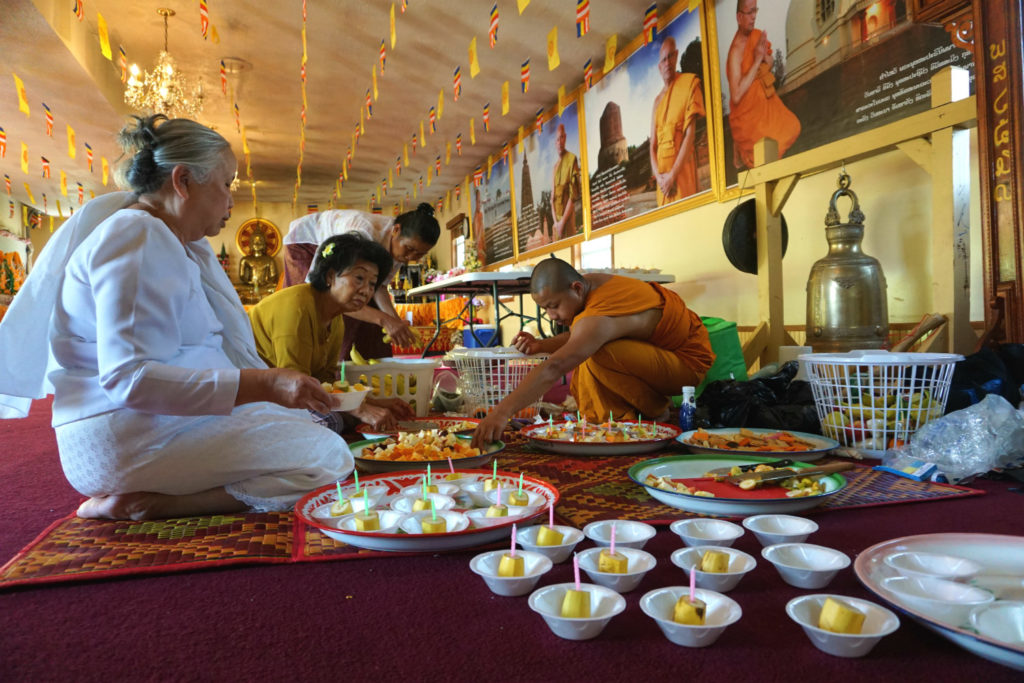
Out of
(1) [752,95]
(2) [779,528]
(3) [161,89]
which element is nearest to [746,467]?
(2) [779,528]

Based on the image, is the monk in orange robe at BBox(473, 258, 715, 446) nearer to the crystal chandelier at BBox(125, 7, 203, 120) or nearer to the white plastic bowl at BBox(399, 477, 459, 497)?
the white plastic bowl at BBox(399, 477, 459, 497)

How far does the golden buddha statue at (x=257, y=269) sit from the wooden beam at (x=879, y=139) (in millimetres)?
12194

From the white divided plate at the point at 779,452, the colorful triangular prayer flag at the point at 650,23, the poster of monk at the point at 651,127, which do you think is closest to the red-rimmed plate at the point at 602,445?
the white divided plate at the point at 779,452

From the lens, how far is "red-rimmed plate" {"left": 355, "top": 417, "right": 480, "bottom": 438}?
2.27 metres

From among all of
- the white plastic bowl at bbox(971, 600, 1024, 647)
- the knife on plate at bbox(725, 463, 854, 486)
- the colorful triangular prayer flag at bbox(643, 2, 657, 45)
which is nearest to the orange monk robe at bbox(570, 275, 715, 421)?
the knife on plate at bbox(725, 463, 854, 486)

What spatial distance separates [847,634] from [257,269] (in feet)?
46.4

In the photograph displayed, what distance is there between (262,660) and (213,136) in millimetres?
1193

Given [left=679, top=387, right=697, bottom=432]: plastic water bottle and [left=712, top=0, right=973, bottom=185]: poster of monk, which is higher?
[left=712, top=0, right=973, bottom=185]: poster of monk

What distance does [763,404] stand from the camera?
2467mm

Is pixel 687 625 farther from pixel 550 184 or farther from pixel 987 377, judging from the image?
pixel 550 184

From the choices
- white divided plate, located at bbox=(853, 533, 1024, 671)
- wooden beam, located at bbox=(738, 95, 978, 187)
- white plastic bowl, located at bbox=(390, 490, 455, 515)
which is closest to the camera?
white divided plate, located at bbox=(853, 533, 1024, 671)

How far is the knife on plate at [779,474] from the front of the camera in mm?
1454

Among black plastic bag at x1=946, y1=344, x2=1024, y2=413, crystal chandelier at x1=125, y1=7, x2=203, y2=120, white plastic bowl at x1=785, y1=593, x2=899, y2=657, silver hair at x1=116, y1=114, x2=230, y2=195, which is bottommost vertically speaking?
white plastic bowl at x1=785, y1=593, x2=899, y2=657

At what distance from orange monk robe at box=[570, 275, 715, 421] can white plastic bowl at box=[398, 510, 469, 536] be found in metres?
1.47
